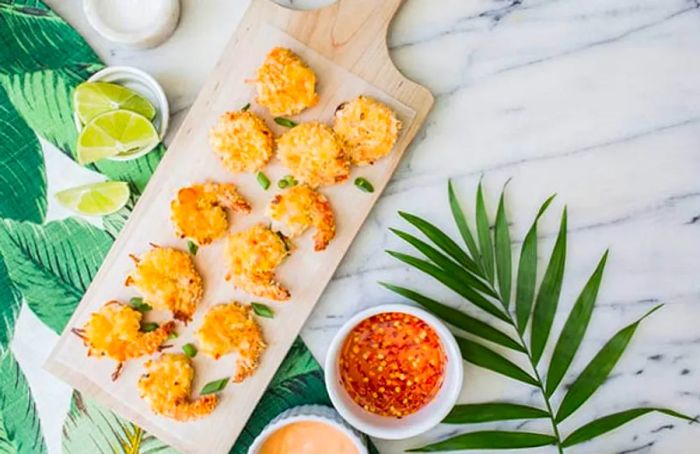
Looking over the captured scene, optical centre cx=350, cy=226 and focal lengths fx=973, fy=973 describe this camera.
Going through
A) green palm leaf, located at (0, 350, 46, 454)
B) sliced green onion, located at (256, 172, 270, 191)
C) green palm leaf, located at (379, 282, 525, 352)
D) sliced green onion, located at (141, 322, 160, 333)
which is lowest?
green palm leaf, located at (0, 350, 46, 454)

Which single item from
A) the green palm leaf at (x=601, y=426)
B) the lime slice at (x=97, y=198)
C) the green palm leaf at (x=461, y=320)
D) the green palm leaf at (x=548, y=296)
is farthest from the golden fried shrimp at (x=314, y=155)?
the green palm leaf at (x=601, y=426)

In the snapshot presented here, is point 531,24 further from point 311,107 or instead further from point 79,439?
point 79,439

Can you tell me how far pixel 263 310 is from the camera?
196 centimetres

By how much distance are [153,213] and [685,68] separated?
1.12m

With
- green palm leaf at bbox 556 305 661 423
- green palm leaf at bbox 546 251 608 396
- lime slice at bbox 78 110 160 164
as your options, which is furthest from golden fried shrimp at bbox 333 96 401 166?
green palm leaf at bbox 556 305 661 423

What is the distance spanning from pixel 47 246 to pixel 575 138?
1.13 m

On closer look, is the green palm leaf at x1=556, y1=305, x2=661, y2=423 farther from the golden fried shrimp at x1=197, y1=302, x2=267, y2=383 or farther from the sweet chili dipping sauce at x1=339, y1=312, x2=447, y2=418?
the golden fried shrimp at x1=197, y1=302, x2=267, y2=383

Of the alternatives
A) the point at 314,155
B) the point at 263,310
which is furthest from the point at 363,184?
the point at 263,310

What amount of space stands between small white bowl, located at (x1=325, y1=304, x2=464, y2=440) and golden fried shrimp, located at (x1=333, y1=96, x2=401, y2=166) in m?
0.30

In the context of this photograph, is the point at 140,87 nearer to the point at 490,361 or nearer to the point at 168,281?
the point at 168,281

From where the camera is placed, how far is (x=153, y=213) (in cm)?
197

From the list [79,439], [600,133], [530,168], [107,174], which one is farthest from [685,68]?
[79,439]

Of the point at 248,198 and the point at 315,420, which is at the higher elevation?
the point at 248,198

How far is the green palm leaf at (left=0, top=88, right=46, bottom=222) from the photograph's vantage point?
6.70 feet
